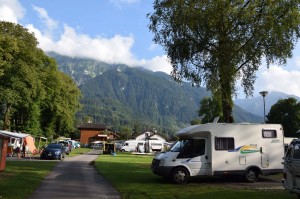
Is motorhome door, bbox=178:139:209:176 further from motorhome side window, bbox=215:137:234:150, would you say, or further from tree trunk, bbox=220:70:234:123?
tree trunk, bbox=220:70:234:123

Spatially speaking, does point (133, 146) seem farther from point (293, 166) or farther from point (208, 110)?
point (293, 166)

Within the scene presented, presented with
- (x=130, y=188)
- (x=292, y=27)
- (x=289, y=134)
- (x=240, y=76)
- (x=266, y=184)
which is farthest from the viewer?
(x=289, y=134)

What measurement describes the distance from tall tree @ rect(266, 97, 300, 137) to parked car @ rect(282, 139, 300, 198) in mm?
62213

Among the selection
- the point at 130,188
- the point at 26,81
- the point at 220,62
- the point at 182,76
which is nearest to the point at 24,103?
the point at 26,81

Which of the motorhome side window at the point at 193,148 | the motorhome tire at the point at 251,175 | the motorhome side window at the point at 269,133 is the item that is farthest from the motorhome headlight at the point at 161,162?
the motorhome side window at the point at 269,133

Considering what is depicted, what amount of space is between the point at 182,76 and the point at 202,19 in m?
3.96

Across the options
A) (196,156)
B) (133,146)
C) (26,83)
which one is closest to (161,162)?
(196,156)

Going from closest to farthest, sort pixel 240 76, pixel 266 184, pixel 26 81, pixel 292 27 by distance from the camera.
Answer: pixel 266 184
pixel 292 27
pixel 240 76
pixel 26 81

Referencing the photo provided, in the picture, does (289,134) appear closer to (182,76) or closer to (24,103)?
(24,103)

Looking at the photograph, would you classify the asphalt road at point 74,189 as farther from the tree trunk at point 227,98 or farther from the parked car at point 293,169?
the tree trunk at point 227,98

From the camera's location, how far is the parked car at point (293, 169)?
10.7 meters

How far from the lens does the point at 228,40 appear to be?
20.5 metres

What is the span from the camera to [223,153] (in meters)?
16.8

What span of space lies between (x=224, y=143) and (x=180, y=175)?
8.52 feet
